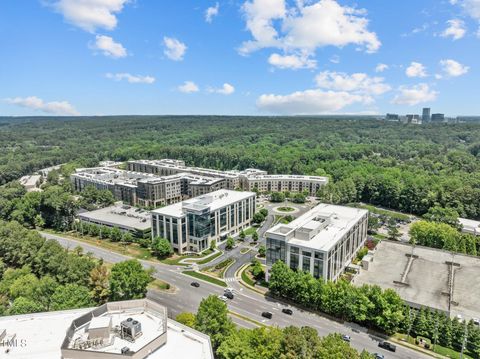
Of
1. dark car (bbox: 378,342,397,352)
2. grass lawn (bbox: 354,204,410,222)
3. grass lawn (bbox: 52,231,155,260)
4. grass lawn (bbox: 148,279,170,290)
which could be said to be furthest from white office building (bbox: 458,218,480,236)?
grass lawn (bbox: 52,231,155,260)

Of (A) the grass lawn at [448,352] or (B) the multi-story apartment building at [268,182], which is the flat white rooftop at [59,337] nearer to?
(A) the grass lawn at [448,352]

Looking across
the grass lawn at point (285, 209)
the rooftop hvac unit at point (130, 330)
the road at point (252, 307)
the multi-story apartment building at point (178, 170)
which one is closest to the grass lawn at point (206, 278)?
the road at point (252, 307)

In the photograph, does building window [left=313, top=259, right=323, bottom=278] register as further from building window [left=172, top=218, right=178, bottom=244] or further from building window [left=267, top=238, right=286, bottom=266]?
building window [left=172, top=218, right=178, bottom=244]

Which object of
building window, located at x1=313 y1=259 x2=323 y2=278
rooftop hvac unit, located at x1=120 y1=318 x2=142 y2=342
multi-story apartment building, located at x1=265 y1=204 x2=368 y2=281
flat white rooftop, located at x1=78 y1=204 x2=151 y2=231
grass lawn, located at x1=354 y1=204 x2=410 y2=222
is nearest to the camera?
rooftop hvac unit, located at x1=120 y1=318 x2=142 y2=342

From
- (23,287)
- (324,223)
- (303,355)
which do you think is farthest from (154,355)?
(324,223)

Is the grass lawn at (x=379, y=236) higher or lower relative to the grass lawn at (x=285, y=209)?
lower

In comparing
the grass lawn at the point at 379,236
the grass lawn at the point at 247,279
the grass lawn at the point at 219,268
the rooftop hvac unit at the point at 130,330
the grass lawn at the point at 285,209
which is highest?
the rooftop hvac unit at the point at 130,330
